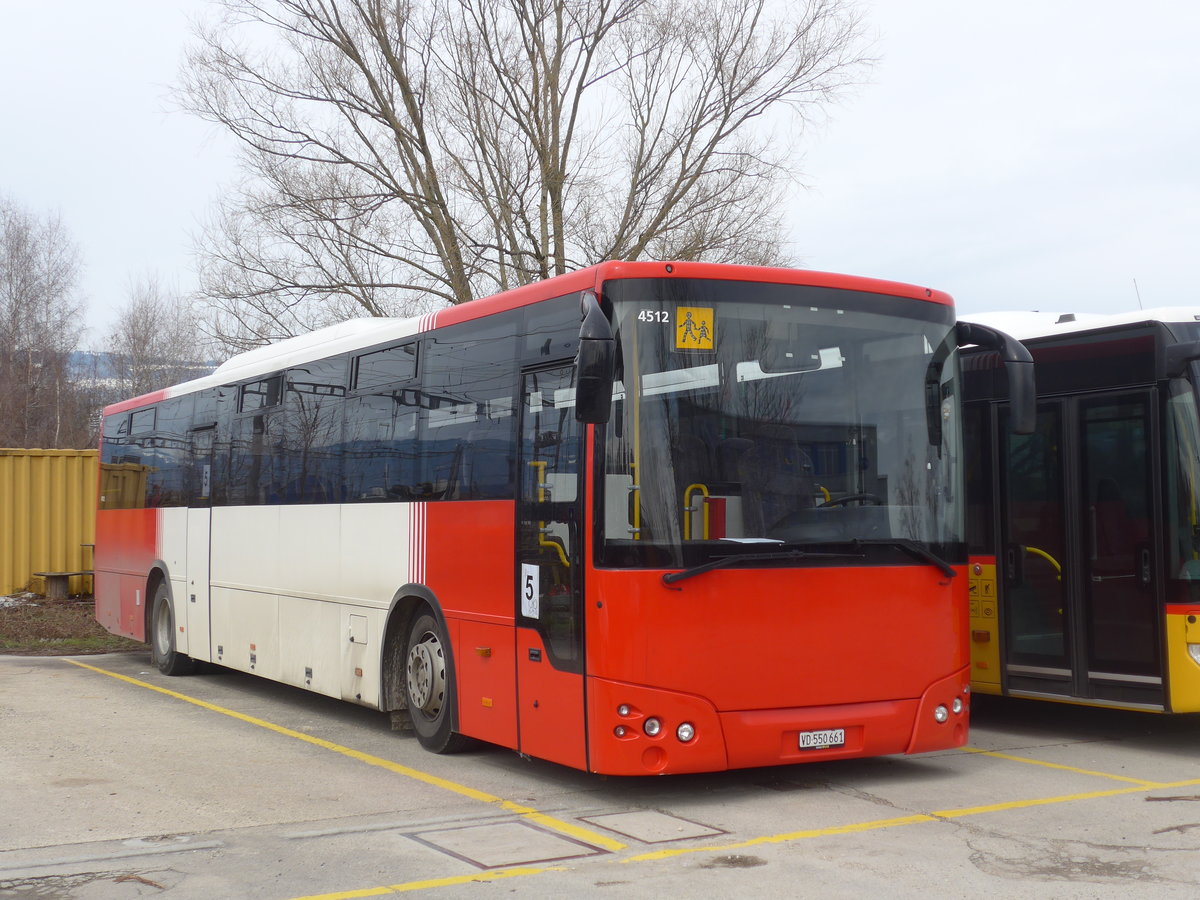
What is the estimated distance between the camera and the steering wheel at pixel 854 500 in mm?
7910

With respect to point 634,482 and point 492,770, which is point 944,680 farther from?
point 492,770

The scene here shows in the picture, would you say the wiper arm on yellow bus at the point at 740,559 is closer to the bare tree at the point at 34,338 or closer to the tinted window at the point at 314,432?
the tinted window at the point at 314,432

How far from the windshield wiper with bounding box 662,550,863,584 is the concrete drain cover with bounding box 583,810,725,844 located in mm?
1312

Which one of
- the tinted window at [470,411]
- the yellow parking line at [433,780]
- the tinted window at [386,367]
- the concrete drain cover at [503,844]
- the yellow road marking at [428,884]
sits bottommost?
the yellow parking line at [433,780]

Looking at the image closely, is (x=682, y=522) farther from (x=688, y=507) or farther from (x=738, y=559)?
(x=738, y=559)

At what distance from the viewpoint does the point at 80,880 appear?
6.11 meters

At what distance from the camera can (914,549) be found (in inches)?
321

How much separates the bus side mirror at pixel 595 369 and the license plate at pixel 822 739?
2239 mm

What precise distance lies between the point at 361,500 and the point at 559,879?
5.15 m

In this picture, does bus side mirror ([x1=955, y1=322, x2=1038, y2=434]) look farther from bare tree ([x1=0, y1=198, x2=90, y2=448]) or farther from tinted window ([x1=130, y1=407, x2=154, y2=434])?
bare tree ([x1=0, y1=198, x2=90, y2=448])

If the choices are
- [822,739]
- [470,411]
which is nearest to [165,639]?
[470,411]

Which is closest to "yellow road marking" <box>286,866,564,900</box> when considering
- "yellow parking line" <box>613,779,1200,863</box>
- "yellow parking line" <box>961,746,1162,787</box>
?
"yellow parking line" <box>613,779,1200,863</box>

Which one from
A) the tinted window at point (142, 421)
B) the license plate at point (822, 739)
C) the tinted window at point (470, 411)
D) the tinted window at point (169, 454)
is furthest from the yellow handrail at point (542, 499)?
the tinted window at point (142, 421)

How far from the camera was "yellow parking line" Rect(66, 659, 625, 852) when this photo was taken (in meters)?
6.94
